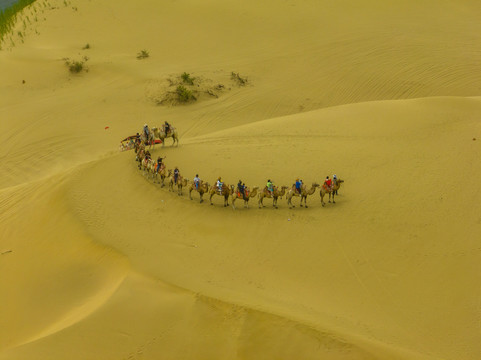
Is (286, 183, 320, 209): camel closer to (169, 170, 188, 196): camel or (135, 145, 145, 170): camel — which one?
(169, 170, 188, 196): camel

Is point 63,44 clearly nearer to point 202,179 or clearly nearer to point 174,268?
point 202,179

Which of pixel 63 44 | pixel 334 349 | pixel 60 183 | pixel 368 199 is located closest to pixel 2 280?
pixel 60 183

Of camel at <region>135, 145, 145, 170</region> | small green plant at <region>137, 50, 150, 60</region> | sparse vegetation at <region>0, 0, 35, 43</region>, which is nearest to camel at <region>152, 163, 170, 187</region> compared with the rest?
camel at <region>135, 145, 145, 170</region>

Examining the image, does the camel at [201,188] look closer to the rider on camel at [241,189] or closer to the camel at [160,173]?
the rider on camel at [241,189]

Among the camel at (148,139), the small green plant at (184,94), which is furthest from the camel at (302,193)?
the small green plant at (184,94)

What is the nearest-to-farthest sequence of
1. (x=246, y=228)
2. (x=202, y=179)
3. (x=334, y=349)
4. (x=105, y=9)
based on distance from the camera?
(x=334, y=349)
(x=246, y=228)
(x=202, y=179)
(x=105, y=9)

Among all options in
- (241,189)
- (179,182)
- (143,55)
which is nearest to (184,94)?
(143,55)
